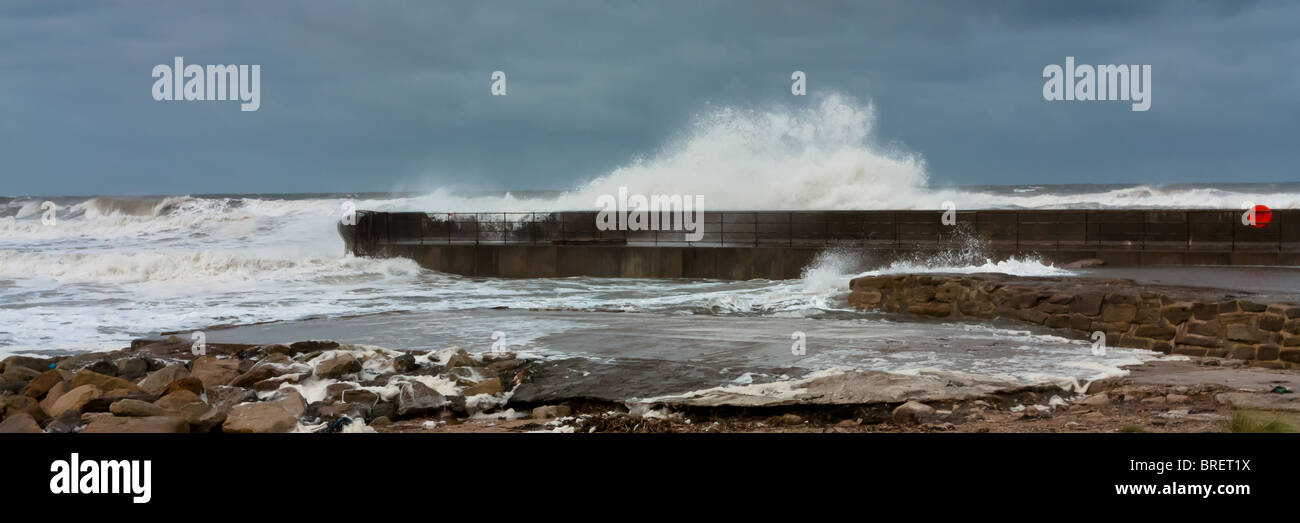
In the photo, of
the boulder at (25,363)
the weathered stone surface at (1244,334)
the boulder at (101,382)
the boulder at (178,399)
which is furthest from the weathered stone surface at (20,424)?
the weathered stone surface at (1244,334)

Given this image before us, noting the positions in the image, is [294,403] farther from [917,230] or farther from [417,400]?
[917,230]

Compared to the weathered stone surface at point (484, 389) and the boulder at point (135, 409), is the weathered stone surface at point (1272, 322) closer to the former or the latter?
the weathered stone surface at point (484, 389)

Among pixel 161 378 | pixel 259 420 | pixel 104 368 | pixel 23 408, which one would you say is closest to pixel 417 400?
pixel 259 420

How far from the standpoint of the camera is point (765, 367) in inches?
377

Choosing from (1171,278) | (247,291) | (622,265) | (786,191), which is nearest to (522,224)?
(622,265)

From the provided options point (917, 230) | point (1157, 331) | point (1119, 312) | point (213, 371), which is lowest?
point (213, 371)

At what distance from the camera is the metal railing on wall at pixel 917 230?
909 inches

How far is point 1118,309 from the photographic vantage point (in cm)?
1166

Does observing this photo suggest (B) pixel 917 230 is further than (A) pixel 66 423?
Yes

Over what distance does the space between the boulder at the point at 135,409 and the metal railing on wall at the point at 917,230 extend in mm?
18180

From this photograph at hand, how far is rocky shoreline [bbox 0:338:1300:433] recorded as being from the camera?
664 cm

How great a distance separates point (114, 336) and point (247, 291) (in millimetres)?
7876

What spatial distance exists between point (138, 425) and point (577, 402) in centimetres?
319
